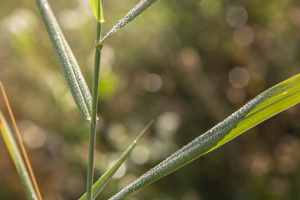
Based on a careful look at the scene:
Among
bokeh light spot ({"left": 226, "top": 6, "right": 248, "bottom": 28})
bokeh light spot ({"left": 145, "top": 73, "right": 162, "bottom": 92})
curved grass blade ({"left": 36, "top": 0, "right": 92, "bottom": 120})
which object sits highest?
curved grass blade ({"left": 36, "top": 0, "right": 92, "bottom": 120})

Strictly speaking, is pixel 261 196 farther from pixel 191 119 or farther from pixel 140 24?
pixel 140 24

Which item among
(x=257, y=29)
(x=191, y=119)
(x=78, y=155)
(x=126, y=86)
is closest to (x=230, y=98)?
(x=191, y=119)

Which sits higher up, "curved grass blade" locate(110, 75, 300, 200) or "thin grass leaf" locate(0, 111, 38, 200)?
"curved grass blade" locate(110, 75, 300, 200)

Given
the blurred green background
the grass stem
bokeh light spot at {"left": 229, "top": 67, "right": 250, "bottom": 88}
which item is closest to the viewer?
the grass stem

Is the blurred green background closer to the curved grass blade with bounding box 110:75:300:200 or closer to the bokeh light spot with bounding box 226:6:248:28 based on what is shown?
the bokeh light spot with bounding box 226:6:248:28

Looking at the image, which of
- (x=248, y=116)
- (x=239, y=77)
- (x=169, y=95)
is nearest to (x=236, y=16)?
(x=239, y=77)

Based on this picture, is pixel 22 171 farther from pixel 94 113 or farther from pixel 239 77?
pixel 239 77

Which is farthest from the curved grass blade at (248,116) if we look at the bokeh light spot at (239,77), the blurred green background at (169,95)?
the bokeh light spot at (239,77)

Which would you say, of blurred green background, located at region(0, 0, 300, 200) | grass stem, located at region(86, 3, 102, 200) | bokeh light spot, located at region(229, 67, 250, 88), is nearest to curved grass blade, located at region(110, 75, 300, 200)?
grass stem, located at region(86, 3, 102, 200)
